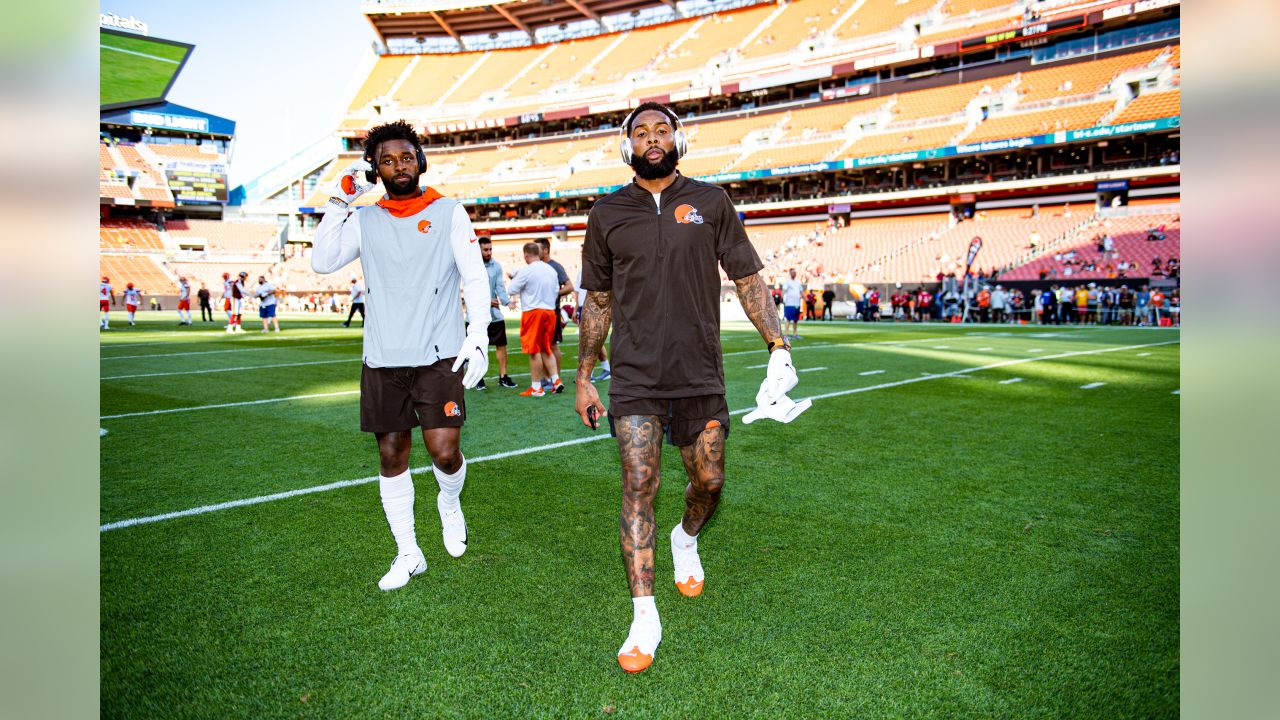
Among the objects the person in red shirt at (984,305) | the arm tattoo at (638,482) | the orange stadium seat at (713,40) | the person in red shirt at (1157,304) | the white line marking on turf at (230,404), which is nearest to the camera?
the arm tattoo at (638,482)

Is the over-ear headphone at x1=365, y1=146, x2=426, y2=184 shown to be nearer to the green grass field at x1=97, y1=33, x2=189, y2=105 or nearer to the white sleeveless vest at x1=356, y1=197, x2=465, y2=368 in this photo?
the white sleeveless vest at x1=356, y1=197, x2=465, y2=368

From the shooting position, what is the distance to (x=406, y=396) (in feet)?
12.8

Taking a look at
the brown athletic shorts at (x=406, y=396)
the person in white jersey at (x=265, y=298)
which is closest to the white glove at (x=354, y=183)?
the brown athletic shorts at (x=406, y=396)

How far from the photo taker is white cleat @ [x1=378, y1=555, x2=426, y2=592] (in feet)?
12.3

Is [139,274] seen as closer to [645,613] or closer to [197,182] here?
[197,182]

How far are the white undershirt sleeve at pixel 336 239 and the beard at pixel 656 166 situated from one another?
59.0 inches

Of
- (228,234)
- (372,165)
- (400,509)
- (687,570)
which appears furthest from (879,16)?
(400,509)

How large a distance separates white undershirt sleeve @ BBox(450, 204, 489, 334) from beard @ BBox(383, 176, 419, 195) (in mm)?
234

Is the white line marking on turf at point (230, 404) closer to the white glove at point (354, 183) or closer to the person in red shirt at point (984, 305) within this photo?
the white glove at point (354, 183)

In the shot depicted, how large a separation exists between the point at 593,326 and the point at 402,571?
1542mm

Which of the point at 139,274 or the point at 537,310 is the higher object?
the point at 139,274

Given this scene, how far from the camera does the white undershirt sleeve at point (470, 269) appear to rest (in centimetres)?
386

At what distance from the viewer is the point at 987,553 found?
416 centimetres

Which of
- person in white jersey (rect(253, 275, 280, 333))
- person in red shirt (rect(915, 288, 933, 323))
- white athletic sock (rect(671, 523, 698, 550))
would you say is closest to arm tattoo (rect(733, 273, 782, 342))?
white athletic sock (rect(671, 523, 698, 550))
